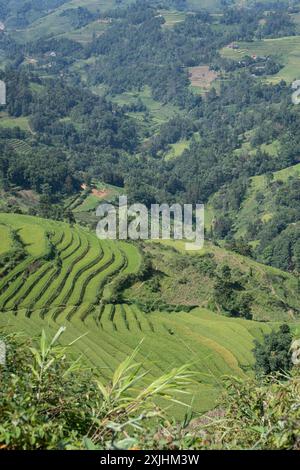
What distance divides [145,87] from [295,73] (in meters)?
37.3

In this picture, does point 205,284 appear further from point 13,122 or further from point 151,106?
point 151,106

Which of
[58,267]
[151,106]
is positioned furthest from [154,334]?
[151,106]

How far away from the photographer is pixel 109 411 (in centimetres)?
416

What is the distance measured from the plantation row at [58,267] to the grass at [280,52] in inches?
3775

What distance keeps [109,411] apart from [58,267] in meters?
28.2

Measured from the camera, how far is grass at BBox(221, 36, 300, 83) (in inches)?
4963

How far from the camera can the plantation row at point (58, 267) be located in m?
28.7

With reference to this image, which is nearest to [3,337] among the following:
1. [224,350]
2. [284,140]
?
[224,350]

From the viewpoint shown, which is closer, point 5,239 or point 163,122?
point 5,239

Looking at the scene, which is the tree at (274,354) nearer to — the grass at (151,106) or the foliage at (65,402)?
the foliage at (65,402)

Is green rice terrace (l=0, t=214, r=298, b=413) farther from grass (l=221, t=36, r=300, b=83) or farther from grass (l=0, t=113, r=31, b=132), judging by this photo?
grass (l=221, t=36, r=300, b=83)

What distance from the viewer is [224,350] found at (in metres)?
26.2

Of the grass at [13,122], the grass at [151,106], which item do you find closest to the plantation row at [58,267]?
the grass at [13,122]

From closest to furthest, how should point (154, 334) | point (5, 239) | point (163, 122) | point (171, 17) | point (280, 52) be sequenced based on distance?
1. point (154, 334)
2. point (5, 239)
3. point (163, 122)
4. point (280, 52)
5. point (171, 17)
